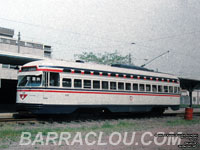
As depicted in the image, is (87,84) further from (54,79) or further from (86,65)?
(54,79)

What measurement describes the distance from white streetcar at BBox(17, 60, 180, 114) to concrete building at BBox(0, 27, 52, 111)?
4055 mm

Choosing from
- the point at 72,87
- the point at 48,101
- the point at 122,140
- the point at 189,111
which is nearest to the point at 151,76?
the point at 189,111

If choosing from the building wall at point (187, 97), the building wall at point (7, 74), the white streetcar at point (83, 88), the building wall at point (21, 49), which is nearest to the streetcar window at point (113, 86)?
the white streetcar at point (83, 88)

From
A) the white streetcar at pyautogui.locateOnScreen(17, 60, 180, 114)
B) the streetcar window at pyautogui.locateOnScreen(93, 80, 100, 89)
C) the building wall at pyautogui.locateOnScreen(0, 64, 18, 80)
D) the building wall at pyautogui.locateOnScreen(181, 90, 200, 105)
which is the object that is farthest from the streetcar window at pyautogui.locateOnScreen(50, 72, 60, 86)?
the building wall at pyautogui.locateOnScreen(181, 90, 200, 105)

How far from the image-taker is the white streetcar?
571 inches

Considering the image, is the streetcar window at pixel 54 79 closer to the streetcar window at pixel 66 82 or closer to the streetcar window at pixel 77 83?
the streetcar window at pixel 66 82

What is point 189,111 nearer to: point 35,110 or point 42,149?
point 35,110

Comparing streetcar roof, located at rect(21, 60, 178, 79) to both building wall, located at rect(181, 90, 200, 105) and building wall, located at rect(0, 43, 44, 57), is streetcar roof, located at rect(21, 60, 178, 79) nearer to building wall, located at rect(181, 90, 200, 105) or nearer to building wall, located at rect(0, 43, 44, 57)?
building wall, located at rect(0, 43, 44, 57)

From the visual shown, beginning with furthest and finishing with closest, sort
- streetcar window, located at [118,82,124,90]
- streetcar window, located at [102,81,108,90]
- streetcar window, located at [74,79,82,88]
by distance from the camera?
1. streetcar window, located at [118,82,124,90]
2. streetcar window, located at [102,81,108,90]
3. streetcar window, located at [74,79,82,88]

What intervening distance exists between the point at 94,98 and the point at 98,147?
8.61 m

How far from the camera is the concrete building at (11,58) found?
20.6 meters

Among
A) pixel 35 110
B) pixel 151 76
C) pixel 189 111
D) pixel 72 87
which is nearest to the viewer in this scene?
pixel 35 110

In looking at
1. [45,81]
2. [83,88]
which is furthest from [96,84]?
[45,81]

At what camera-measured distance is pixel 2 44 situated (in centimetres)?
4297
